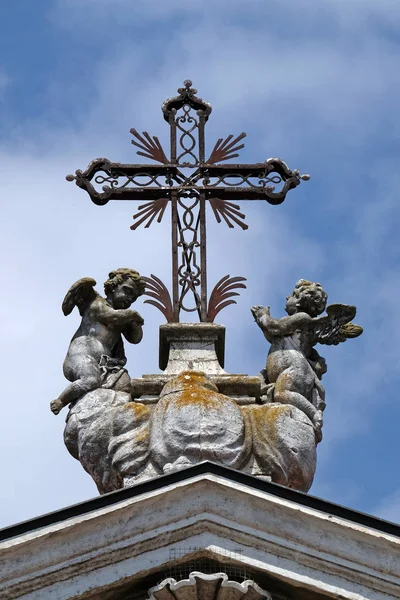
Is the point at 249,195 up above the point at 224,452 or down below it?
above

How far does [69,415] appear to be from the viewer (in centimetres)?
1728

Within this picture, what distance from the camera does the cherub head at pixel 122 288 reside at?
18.1 m

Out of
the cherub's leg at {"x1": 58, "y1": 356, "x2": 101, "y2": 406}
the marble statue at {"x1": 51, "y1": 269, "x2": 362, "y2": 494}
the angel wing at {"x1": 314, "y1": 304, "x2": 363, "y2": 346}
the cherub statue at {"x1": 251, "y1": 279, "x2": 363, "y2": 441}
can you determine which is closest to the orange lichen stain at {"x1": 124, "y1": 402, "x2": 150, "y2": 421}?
the marble statue at {"x1": 51, "y1": 269, "x2": 362, "y2": 494}

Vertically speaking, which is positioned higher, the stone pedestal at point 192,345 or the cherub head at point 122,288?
the cherub head at point 122,288

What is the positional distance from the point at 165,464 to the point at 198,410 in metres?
0.50

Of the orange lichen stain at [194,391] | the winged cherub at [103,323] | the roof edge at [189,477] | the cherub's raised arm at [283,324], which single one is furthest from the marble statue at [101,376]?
the roof edge at [189,477]

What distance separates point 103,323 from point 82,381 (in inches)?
26.3

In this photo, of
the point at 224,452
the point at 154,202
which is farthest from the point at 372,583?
the point at 154,202

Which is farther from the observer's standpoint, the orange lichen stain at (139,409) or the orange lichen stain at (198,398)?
the orange lichen stain at (139,409)

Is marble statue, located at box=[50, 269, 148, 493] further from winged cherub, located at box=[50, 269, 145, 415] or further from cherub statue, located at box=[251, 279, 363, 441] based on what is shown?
cherub statue, located at box=[251, 279, 363, 441]

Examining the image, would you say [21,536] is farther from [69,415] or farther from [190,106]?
[190,106]

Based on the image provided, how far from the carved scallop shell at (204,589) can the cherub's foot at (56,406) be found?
3679 millimetres

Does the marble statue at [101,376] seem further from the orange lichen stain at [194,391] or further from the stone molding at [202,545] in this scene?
the stone molding at [202,545]

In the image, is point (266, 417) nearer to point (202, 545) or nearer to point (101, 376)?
point (101, 376)
